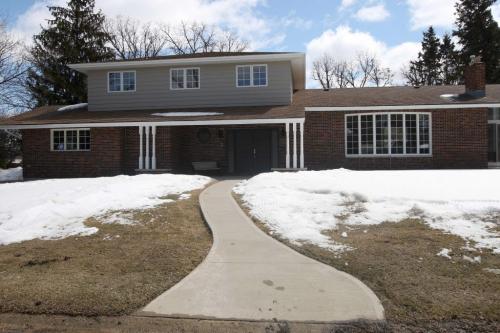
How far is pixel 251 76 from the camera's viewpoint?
20219 millimetres

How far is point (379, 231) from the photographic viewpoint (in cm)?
738

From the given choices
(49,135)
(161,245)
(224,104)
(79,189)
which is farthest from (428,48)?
(161,245)

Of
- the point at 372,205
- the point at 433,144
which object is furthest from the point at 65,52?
the point at 372,205

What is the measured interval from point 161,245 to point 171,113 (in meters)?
13.3

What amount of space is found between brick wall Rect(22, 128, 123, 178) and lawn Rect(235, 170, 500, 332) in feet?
30.5

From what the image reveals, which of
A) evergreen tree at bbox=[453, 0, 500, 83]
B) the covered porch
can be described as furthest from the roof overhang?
evergreen tree at bbox=[453, 0, 500, 83]

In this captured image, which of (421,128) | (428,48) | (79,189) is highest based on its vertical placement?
(428,48)

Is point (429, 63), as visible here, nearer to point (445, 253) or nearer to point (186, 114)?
point (186, 114)

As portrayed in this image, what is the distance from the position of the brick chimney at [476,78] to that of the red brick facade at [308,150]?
1811 mm

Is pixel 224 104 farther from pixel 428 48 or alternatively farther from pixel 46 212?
pixel 428 48

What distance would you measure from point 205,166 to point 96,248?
485 inches

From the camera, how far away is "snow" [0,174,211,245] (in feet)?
26.3

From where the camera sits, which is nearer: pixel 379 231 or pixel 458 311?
pixel 458 311

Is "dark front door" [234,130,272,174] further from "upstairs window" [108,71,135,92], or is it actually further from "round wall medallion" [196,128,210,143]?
"upstairs window" [108,71,135,92]
